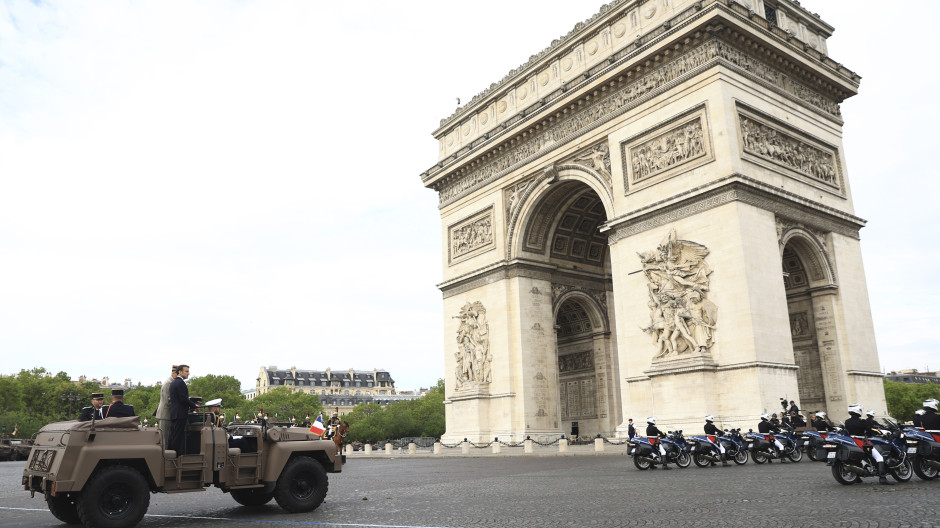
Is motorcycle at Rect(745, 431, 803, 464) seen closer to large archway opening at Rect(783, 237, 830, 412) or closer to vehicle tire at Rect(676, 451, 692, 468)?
vehicle tire at Rect(676, 451, 692, 468)

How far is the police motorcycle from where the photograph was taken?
10.2 meters

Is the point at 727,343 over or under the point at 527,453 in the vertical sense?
over

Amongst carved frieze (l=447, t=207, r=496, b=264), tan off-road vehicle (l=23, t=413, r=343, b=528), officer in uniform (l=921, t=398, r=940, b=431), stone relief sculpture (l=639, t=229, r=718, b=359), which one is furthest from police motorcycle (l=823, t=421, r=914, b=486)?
carved frieze (l=447, t=207, r=496, b=264)

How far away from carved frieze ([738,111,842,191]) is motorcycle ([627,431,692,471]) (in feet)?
34.8

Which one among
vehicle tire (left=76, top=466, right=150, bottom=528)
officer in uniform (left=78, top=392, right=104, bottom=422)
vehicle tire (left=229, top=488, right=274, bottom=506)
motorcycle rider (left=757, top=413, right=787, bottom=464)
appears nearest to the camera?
→ vehicle tire (left=76, top=466, right=150, bottom=528)

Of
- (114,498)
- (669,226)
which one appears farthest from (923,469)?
(669,226)

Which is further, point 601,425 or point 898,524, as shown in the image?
point 601,425

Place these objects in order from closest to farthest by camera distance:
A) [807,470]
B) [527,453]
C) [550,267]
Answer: [807,470] < [527,453] < [550,267]

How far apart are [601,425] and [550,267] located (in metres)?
7.58

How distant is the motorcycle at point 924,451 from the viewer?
10453 millimetres

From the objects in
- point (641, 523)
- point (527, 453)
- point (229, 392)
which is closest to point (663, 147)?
point (527, 453)

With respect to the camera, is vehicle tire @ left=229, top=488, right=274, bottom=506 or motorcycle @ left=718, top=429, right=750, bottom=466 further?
motorcycle @ left=718, top=429, right=750, bottom=466

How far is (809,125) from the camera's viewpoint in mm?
25422

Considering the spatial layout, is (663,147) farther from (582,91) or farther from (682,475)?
(682,475)
